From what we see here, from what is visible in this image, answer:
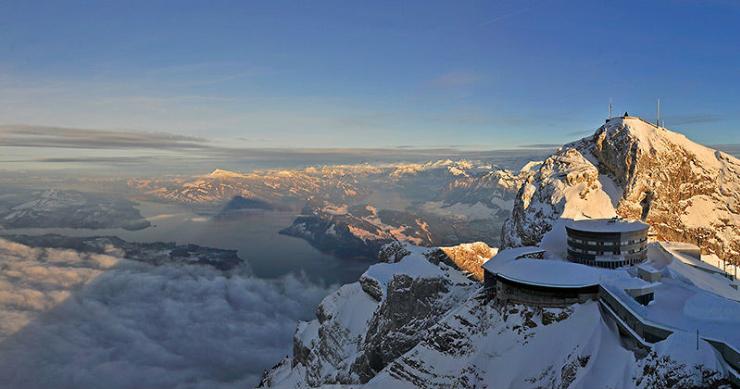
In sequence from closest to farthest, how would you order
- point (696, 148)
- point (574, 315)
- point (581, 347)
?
point (581, 347)
point (574, 315)
point (696, 148)

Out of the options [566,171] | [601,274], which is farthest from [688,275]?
[566,171]

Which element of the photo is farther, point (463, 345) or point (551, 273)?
point (463, 345)

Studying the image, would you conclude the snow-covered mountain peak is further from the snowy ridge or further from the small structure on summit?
the snowy ridge

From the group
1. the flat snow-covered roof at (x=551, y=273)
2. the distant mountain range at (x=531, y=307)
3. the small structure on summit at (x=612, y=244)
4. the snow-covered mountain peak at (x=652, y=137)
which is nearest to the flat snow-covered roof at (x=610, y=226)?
the small structure on summit at (x=612, y=244)

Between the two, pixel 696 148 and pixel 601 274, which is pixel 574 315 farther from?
pixel 696 148

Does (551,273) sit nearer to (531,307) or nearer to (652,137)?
(531,307)

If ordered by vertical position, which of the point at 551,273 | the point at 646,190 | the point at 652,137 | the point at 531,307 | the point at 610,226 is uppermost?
the point at 652,137

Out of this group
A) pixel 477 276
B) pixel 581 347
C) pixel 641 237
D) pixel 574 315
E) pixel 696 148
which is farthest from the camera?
pixel 696 148

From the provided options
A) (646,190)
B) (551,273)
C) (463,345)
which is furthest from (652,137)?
(463,345)
